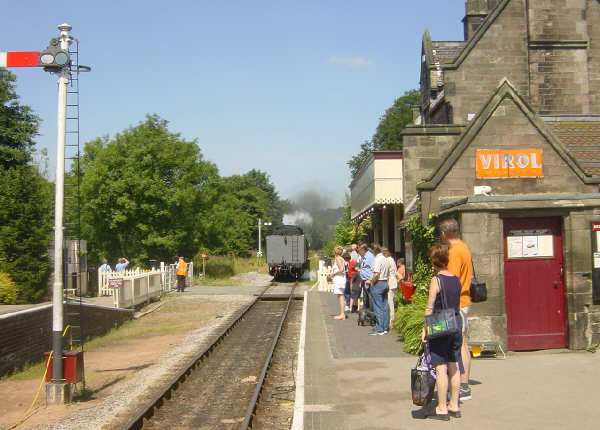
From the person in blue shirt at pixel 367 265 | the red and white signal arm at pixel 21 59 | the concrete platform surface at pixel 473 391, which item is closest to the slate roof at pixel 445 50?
the person in blue shirt at pixel 367 265

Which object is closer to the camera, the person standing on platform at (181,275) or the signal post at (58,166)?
the signal post at (58,166)

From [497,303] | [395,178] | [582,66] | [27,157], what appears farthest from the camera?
[27,157]

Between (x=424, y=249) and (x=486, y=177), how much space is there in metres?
1.68

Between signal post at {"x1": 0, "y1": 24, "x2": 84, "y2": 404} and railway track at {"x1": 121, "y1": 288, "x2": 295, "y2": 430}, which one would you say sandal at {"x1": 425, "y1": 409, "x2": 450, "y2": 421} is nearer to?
railway track at {"x1": 121, "y1": 288, "x2": 295, "y2": 430}

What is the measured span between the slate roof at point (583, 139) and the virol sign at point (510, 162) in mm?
1055

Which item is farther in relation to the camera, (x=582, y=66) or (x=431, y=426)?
(x=582, y=66)

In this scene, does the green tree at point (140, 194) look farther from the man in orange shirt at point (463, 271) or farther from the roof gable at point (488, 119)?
the man in orange shirt at point (463, 271)

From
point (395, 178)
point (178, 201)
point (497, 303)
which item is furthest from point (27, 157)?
point (497, 303)

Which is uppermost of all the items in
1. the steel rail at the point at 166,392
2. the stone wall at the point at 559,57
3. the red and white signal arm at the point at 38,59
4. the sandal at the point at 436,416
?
the stone wall at the point at 559,57

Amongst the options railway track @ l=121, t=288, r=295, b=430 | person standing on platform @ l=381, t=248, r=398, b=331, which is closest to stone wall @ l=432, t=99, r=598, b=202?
person standing on platform @ l=381, t=248, r=398, b=331

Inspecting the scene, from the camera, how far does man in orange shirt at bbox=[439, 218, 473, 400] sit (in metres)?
7.09

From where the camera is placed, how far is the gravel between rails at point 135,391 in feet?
24.9

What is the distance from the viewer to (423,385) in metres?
6.40

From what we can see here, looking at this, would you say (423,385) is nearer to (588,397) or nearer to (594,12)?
(588,397)
